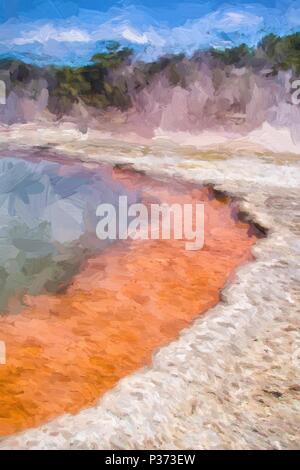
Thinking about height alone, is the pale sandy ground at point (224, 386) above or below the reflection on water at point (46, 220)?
below

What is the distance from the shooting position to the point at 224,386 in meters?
1.68

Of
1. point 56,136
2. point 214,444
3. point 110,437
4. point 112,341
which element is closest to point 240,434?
point 214,444

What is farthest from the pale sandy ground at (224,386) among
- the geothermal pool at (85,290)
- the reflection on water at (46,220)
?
the reflection on water at (46,220)

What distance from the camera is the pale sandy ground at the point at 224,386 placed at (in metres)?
1.47

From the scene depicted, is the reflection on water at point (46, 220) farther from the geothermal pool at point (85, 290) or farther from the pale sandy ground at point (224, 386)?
the pale sandy ground at point (224, 386)

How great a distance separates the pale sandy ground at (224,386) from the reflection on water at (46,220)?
32.4 inches

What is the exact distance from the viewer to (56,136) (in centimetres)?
624

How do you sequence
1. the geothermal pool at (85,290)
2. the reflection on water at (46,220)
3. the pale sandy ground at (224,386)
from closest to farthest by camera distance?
1. the pale sandy ground at (224,386)
2. the geothermal pool at (85,290)
3. the reflection on water at (46,220)

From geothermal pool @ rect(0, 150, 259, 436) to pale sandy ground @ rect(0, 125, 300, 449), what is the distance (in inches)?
4.1

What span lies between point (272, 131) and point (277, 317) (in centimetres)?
417

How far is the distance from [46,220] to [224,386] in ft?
6.71

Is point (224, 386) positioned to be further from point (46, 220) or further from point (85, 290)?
point (46, 220)

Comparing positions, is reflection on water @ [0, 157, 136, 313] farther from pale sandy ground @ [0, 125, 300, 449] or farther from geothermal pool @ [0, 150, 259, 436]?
pale sandy ground @ [0, 125, 300, 449]

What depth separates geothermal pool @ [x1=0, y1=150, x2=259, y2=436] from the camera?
1.83 m
